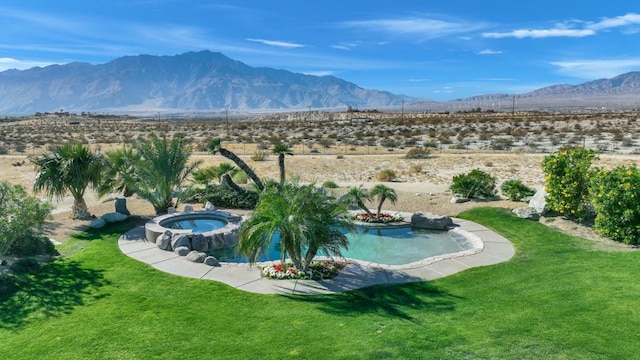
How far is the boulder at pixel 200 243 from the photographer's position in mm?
13047

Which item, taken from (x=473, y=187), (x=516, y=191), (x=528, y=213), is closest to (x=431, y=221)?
(x=528, y=213)

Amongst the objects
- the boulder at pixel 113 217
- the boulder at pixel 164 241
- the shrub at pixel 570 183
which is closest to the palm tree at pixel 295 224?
the boulder at pixel 164 241

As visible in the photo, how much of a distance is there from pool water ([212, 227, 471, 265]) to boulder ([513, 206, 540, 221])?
105 inches

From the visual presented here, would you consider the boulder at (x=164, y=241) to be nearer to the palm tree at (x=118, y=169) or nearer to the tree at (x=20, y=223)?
the tree at (x=20, y=223)

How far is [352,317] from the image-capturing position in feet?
27.6

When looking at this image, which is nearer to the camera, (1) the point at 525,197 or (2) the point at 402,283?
(2) the point at 402,283

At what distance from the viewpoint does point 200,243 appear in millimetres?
13133

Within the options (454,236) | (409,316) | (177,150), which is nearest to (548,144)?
(454,236)

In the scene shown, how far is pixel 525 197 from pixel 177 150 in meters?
13.7

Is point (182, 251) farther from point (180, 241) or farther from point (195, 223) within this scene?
point (195, 223)

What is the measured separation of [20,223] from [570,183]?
1529 centimetres

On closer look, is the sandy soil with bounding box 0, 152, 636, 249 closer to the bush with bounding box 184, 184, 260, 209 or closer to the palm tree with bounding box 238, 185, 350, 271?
the bush with bounding box 184, 184, 260, 209

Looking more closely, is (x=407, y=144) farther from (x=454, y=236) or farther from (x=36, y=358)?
(x=36, y=358)

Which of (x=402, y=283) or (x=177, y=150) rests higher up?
(x=177, y=150)
